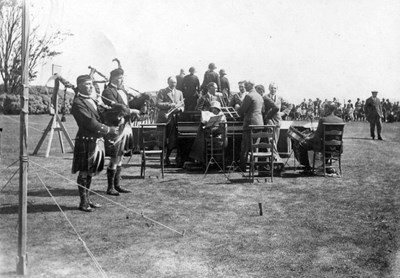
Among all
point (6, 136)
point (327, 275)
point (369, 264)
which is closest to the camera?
point (327, 275)

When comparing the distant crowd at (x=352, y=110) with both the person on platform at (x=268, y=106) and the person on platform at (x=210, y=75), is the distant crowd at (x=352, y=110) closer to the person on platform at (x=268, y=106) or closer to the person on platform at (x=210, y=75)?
the person on platform at (x=210, y=75)

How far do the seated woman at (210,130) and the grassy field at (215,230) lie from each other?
1367 mm

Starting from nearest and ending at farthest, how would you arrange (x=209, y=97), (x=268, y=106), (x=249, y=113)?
(x=249, y=113) < (x=268, y=106) < (x=209, y=97)

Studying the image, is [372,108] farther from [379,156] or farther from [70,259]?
[70,259]

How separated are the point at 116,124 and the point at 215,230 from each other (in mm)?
2841

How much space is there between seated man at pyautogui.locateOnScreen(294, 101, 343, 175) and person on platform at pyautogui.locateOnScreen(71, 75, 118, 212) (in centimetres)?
535

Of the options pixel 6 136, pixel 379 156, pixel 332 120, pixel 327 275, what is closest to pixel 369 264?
pixel 327 275

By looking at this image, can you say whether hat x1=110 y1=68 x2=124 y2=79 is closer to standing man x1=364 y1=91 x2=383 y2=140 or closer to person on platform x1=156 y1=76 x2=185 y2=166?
person on platform x1=156 y1=76 x2=185 y2=166

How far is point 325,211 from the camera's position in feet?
22.1

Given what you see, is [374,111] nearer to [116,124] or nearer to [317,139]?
[317,139]

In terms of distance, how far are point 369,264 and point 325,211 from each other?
7.42 feet

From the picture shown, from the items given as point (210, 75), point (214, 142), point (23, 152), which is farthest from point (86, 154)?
point (210, 75)

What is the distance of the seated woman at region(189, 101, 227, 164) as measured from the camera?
1016 centimetres

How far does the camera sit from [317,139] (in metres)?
10.1
